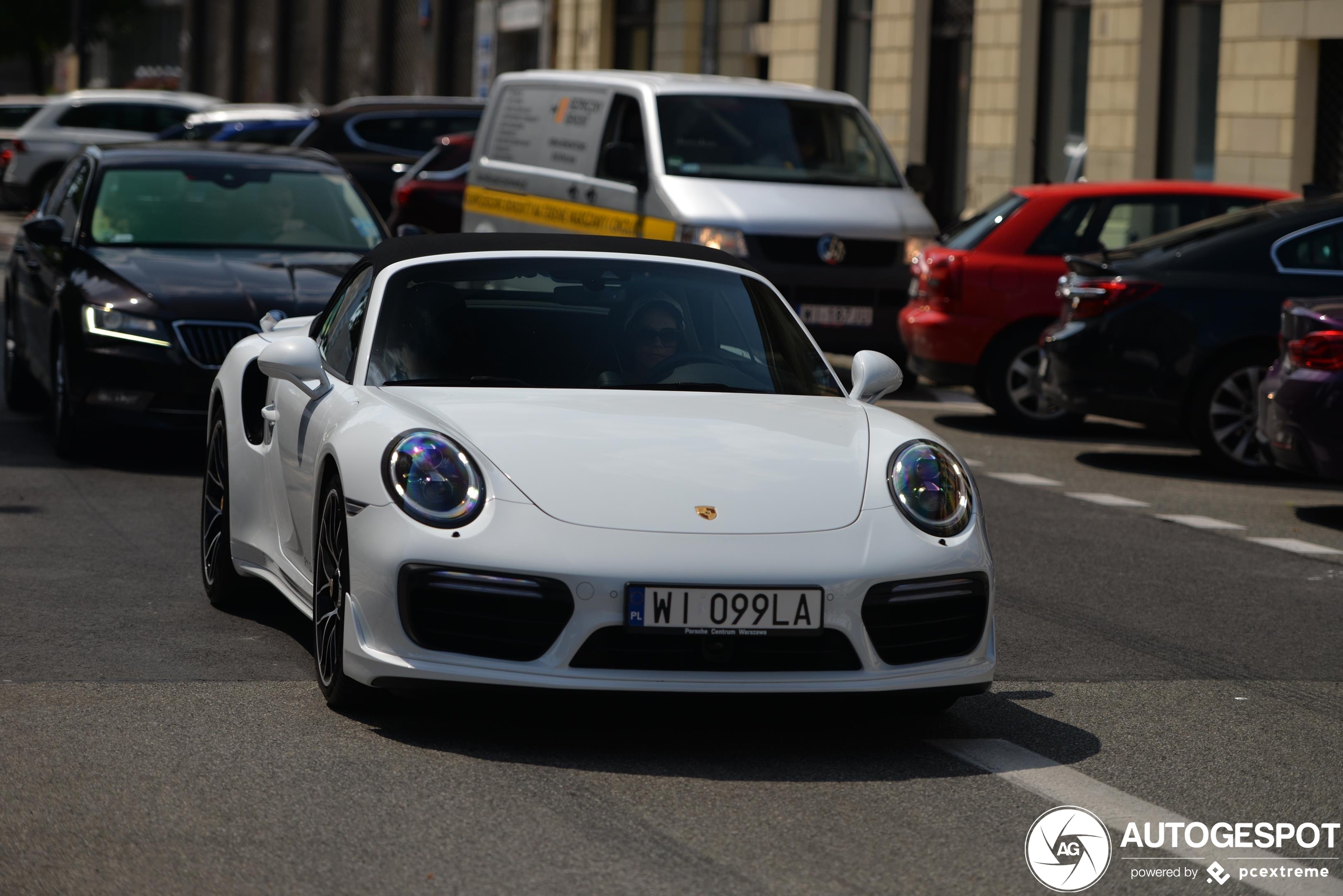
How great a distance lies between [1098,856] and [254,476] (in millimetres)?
3303

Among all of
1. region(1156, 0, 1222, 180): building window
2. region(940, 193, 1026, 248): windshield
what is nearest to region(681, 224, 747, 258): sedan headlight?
region(940, 193, 1026, 248): windshield

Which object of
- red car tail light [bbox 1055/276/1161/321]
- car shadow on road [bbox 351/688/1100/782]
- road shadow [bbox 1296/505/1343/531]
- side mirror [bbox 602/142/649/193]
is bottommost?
car shadow on road [bbox 351/688/1100/782]

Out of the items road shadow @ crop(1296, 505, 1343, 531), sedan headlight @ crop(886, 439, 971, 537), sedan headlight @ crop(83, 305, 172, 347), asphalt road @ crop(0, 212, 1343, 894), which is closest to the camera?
asphalt road @ crop(0, 212, 1343, 894)

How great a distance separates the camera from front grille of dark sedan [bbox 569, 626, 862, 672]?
5148mm

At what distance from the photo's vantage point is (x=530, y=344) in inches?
246

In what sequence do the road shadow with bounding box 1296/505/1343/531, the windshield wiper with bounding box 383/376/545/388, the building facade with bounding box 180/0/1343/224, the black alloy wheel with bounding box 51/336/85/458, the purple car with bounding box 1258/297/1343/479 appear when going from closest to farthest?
the windshield wiper with bounding box 383/376/545/388 < the purple car with bounding box 1258/297/1343/479 < the road shadow with bounding box 1296/505/1343/531 < the black alloy wheel with bounding box 51/336/85/458 < the building facade with bounding box 180/0/1343/224

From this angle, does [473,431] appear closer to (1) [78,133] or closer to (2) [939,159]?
(2) [939,159]

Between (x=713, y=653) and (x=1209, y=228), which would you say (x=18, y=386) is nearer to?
(x=1209, y=228)

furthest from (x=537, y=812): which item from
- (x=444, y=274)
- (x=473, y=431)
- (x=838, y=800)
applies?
(x=444, y=274)

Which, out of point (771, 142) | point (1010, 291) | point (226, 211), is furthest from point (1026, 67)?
point (226, 211)

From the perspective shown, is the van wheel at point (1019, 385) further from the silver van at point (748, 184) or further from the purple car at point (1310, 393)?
the purple car at point (1310, 393)

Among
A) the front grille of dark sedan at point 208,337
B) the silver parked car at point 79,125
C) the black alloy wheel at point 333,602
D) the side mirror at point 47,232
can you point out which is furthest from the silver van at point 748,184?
the silver parked car at point 79,125

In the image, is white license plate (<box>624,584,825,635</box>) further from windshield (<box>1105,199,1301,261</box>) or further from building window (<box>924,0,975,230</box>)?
building window (<box>924,0,975,230</box>)

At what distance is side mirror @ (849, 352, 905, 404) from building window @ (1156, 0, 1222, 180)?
15.8m
